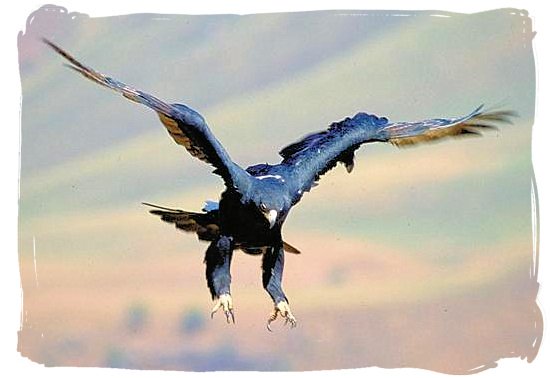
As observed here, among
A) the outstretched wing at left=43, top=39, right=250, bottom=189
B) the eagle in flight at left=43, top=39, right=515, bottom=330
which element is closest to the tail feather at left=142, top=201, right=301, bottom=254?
the eagle in flight at left=43, top=39, right=515, bottom=330

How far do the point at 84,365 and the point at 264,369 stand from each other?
0.85 metres

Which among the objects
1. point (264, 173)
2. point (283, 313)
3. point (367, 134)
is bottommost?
point (283, 313)

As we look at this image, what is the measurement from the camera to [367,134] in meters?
4.14

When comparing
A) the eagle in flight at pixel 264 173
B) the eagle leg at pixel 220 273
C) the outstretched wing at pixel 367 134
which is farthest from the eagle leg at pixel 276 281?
the outstretched wing at pixel 367 134

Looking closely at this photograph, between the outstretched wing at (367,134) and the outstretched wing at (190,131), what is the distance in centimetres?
42

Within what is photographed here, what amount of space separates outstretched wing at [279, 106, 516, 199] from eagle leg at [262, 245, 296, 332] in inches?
14.8

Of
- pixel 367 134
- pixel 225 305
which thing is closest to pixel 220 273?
pixel 225 305

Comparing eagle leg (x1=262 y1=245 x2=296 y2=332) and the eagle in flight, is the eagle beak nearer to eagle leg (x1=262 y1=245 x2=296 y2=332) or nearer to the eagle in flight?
the eagle in flight

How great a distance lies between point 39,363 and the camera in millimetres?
4070

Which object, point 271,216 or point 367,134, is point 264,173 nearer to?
point 271,216

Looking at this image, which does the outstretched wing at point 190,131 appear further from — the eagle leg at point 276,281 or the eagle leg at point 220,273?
the eagle leg at point 276,281

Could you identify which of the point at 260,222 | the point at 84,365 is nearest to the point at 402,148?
the point at 260,222

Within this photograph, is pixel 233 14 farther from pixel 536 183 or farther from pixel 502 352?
pixel 502 352

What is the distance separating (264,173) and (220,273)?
0.48 metres
